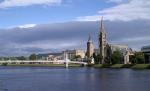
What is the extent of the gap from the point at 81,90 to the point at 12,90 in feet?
34.8

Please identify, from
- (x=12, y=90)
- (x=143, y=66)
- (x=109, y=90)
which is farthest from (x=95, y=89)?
(x=143, y=66)

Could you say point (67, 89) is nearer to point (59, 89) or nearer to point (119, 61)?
point (59, 89)

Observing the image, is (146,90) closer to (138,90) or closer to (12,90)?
(138,90)

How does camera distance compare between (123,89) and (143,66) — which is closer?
(123,89)

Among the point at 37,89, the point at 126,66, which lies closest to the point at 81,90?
the point at 37,89

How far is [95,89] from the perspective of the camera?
206ft

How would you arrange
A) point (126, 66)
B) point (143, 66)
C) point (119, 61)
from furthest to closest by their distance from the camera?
point (119, 61) < point (126, 66) < point (143, 66)

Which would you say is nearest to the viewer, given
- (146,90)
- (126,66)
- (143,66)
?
(146,90)

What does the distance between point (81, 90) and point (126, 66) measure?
113 metres

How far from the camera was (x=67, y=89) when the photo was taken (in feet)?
207

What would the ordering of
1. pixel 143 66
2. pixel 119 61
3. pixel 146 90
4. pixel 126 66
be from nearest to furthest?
pixel 146 90 < pixel 143 66 < pixel 126 66 < pixel 119 61

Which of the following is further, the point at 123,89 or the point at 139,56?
the point at 139,56

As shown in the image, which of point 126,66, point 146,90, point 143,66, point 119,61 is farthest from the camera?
point 119,61

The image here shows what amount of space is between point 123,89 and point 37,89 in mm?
13484
